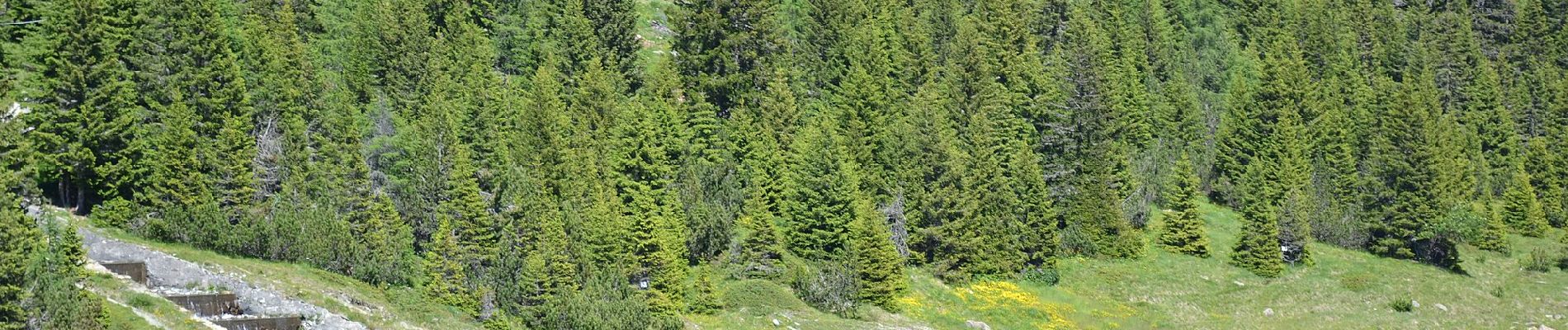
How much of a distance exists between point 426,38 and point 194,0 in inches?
556

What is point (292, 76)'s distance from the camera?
238 ft

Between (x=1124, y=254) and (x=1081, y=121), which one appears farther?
(x=1081, y=121)

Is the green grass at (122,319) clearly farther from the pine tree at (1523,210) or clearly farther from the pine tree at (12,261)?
the pine tree at (1523,210)

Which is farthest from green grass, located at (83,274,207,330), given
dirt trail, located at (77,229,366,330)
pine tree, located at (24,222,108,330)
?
dirt trail, located at (77,229,366,330)

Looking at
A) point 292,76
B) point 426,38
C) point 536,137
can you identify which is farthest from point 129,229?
point 426,38

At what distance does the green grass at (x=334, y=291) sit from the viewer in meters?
55.0

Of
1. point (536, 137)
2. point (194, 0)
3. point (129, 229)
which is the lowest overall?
point (129, 229)

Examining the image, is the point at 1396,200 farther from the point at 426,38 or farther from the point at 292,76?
the point at 292,76

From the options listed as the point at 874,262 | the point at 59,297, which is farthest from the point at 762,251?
the point at 59,297

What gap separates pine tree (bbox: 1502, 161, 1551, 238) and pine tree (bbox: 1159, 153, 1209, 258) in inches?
1188

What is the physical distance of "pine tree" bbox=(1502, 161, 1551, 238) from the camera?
336 ft

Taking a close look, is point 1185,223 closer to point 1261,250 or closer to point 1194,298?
point 1261,250

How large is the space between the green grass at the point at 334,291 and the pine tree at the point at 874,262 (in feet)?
62.2

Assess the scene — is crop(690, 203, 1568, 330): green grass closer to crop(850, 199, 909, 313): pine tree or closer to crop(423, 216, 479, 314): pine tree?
crop(850, 199, 909, 313): pine tree
